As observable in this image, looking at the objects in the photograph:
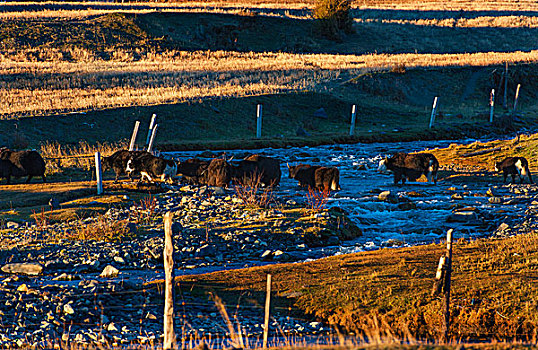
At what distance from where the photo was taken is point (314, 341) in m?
9.51

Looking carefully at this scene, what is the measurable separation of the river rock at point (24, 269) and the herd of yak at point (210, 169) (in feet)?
29.2

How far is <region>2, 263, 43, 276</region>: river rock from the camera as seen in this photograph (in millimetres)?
13070

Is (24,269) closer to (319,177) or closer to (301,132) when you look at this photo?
(319,177)

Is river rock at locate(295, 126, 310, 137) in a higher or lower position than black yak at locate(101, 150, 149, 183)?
lower

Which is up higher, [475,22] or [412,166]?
[475,22]

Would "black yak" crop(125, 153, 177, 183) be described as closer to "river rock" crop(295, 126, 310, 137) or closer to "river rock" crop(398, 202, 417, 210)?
"river rock" crop(398, 202, 417, 210)

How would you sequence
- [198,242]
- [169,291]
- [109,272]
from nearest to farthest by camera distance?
[169,291], [109,272], [198,242]

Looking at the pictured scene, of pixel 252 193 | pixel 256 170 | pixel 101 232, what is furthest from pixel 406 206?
pixel 101 232

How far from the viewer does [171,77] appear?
49.6 m

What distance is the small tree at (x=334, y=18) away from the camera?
82562mm

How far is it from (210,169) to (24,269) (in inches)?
371

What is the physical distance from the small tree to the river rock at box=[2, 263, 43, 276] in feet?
240

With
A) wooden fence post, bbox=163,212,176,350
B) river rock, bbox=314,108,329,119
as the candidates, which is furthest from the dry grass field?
wooden fence post, bbox=163,212,176,350

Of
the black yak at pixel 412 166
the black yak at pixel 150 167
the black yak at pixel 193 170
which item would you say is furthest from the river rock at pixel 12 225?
the black yak at pixel 412 166
